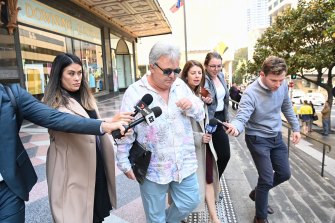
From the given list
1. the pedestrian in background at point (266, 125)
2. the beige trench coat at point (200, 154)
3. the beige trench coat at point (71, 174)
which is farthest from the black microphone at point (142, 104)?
the pedestrian in background at point (266, 125)

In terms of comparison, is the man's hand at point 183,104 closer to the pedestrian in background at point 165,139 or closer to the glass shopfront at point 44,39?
the pedestrian in background at point 165,139

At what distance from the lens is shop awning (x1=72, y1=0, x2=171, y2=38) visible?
13.0 m

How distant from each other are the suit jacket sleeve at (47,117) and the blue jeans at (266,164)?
1787 mm

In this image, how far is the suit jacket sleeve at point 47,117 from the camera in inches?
64.6

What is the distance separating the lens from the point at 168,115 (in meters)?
2.07

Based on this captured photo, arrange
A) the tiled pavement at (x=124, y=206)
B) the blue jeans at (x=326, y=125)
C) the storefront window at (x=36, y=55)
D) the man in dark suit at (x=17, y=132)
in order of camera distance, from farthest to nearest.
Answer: the blue jeans at (x=326, y=125) → the storefront window at (x=36, y=55) → the tiled pavement at (x=124, y=206) → the man in dark suit at (x=17, y=132)

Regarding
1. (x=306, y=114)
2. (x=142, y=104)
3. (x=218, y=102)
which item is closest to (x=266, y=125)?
(x=218, y=102)

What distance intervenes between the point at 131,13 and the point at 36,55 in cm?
715

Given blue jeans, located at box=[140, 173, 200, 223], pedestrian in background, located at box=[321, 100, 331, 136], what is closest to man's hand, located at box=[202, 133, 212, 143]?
blue jeans, located at box=[140, 173, 200, 223]

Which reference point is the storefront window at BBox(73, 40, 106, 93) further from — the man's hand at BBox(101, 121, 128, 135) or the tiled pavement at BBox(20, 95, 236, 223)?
the man's hand at BBox(101, 121, 128, 135)

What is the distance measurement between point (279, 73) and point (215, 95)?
0.80 m

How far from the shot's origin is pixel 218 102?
11.2 ft

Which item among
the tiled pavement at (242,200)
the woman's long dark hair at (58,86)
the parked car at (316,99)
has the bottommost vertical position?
the parked car at (316,99)

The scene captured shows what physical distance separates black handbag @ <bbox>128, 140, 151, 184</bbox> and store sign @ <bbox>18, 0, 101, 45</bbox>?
825 centimetres
